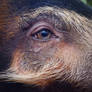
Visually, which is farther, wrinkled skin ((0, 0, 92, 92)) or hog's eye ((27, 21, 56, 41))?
hog's eye ((27, 21, 56, 41))

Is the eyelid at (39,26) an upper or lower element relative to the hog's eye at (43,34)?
upper

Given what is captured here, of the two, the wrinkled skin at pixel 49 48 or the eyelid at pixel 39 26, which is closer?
the wrinkled skin at pixel 49 48

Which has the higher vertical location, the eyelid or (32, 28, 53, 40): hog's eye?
the eyelid

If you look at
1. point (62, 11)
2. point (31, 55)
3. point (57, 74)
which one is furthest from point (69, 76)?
point (62, 11)

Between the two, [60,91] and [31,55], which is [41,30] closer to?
[31,55]
